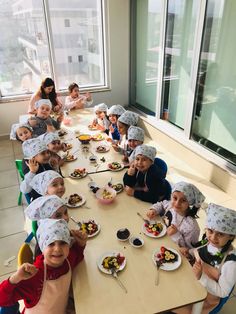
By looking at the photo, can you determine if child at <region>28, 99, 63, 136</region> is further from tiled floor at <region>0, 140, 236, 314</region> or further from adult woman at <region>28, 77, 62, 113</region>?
tiled floor at <region>0, 140, 236, 314</region>

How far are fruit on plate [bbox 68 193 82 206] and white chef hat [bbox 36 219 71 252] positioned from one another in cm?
53

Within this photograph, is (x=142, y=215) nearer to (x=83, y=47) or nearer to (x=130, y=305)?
(x=130, y=305)

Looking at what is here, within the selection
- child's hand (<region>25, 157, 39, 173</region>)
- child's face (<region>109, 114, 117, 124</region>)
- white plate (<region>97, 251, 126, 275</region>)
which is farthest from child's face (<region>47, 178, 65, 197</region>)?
child's face (<region>109, 114, 117, 124</region>)

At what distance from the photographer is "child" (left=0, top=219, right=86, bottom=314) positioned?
1.29m

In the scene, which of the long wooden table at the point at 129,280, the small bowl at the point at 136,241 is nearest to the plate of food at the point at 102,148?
the long wooden table at the point at 129,280

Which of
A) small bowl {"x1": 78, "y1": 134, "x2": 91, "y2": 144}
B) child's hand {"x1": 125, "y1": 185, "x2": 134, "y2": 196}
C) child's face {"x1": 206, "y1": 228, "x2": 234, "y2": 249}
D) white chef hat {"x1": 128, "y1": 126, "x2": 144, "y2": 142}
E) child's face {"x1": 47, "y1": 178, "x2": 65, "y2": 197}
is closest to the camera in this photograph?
child's face {"x1": 206, "y1": 228, "x2": 234, "y2": 249}

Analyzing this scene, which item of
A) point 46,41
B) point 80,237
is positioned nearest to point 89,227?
point 80,237

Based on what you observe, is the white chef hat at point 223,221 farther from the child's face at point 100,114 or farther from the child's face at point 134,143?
the child's face at point 100,114

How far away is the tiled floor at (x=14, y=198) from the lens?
251cm

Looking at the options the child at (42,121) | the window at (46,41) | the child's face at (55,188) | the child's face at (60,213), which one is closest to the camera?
the child's face at (60,213)

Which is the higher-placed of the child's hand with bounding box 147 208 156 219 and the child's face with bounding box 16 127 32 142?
the child's face with bounding box 16 127 32 142

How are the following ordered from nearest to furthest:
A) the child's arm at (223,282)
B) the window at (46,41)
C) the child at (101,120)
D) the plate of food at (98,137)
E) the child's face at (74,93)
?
the child's arm at (223,282), the plate of food at (98,137), the child at (101,120), the child's face at (74,93), the window at (46,41)

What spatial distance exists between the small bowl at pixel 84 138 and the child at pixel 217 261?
6.05 feet

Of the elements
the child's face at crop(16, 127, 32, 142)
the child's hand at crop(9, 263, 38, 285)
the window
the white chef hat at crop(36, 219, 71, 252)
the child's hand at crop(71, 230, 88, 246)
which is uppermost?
the window
